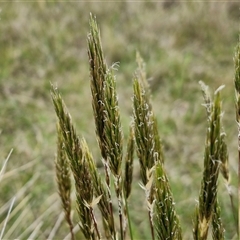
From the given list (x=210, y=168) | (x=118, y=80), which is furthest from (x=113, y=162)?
(x=118, y=80)

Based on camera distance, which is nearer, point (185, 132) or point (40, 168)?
point (40, 168)

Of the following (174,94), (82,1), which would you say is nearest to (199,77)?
(174,94)

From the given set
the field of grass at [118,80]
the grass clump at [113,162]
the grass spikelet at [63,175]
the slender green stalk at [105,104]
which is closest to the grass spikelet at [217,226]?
the grass clump at [113,162]

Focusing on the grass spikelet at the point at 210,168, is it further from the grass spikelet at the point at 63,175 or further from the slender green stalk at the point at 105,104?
the grass spikelet at the point at 63,175

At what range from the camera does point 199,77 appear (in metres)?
3.18

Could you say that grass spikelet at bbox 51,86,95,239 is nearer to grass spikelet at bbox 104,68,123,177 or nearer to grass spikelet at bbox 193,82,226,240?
grass spikelet at bbox 104,68,123,177

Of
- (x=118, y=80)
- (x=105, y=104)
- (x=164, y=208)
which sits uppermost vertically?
(x=118, y=80)

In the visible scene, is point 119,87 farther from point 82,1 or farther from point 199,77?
point 82,1

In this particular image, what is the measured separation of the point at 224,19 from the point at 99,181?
3077 mm

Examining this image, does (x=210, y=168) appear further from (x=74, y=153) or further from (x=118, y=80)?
(x=118, y=80)

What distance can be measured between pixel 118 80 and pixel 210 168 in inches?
97.4

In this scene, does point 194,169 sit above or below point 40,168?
above

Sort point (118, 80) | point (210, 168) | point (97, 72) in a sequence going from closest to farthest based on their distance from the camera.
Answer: point (210, 168)
point (97, 72)
point (118, 80)

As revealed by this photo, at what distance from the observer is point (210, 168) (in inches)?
27.5
